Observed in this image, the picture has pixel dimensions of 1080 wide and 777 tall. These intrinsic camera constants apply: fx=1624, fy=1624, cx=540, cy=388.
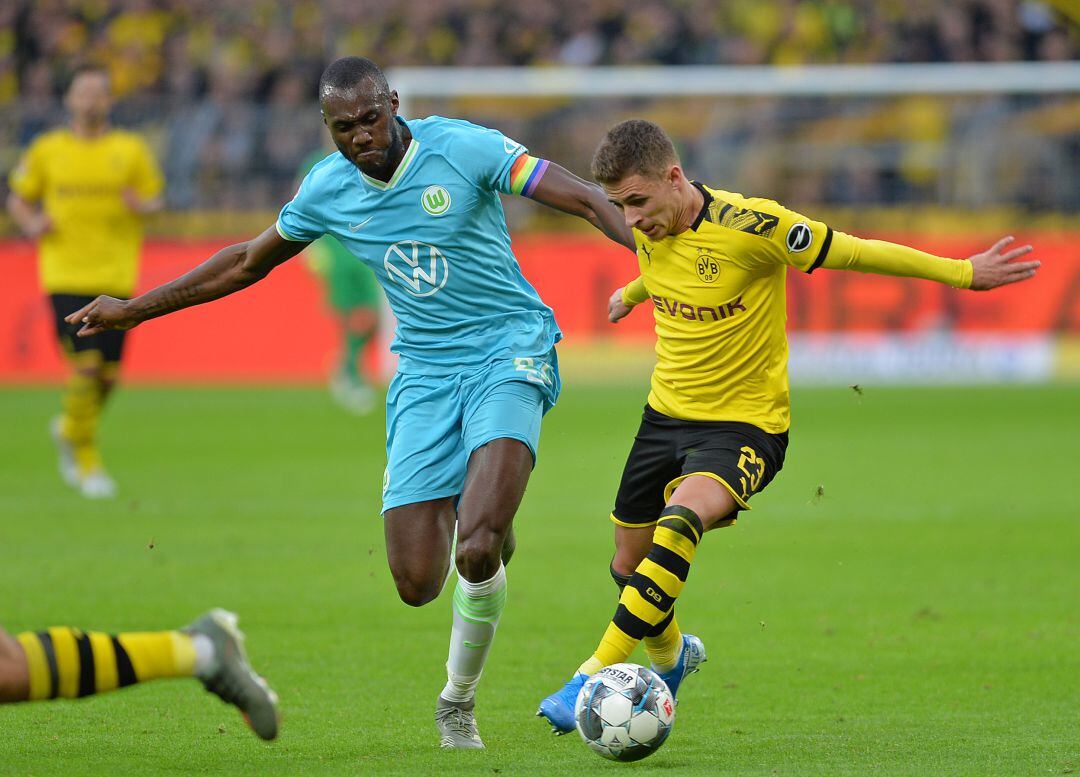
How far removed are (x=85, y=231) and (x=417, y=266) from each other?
6899mm

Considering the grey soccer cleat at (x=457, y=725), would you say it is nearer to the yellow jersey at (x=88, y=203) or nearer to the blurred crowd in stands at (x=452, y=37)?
the yellow jersey at (x=88, y=203)

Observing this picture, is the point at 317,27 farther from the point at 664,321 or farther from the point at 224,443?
the point at 664,321

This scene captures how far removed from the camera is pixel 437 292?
582 centimetres

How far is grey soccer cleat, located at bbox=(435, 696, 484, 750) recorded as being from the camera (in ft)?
17.3

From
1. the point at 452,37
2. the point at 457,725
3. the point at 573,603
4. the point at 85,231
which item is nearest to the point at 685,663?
the point at 457,725

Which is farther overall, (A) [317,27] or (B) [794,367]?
(A) [317,27]

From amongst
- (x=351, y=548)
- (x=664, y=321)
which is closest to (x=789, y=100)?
(x=351, y=548)

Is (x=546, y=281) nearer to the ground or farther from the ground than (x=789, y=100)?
nearer to the ground

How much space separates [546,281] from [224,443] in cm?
580

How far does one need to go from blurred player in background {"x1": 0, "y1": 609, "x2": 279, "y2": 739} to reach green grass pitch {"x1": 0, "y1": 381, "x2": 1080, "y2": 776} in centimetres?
57

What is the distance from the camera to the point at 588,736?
16.1ft

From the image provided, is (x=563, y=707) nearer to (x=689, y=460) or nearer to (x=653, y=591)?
(x=653, y=591)

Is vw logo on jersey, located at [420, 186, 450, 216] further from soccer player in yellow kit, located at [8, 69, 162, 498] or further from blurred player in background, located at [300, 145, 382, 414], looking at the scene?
blurred player in background, located at [300, 145, 382, 414]

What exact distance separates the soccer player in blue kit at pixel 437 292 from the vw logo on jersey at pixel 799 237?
567 millimetres
